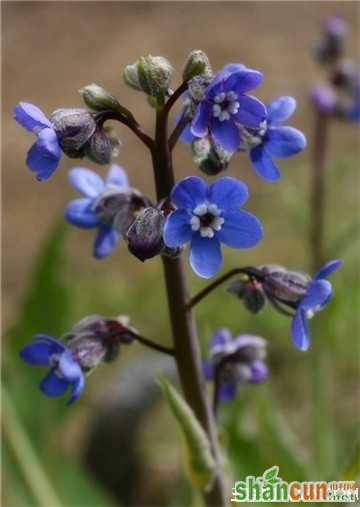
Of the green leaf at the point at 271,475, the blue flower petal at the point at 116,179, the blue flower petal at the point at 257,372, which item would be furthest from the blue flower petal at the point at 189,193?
the green leaf at the point at 271,475

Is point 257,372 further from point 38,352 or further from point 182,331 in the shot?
point 38,352

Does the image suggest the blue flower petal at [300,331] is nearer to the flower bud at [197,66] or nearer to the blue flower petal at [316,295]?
the blue flower petal at [316,295]

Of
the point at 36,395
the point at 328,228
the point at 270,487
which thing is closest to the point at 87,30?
Result: the point at 328,228

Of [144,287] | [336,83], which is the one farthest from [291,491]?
[144,287]

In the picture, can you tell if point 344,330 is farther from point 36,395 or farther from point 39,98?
point 39,98

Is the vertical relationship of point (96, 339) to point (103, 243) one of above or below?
below

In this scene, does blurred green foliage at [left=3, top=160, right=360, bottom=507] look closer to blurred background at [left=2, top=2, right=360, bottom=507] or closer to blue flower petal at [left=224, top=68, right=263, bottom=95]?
blurred background at [left=2, top=2, right=360, bottom=507]
